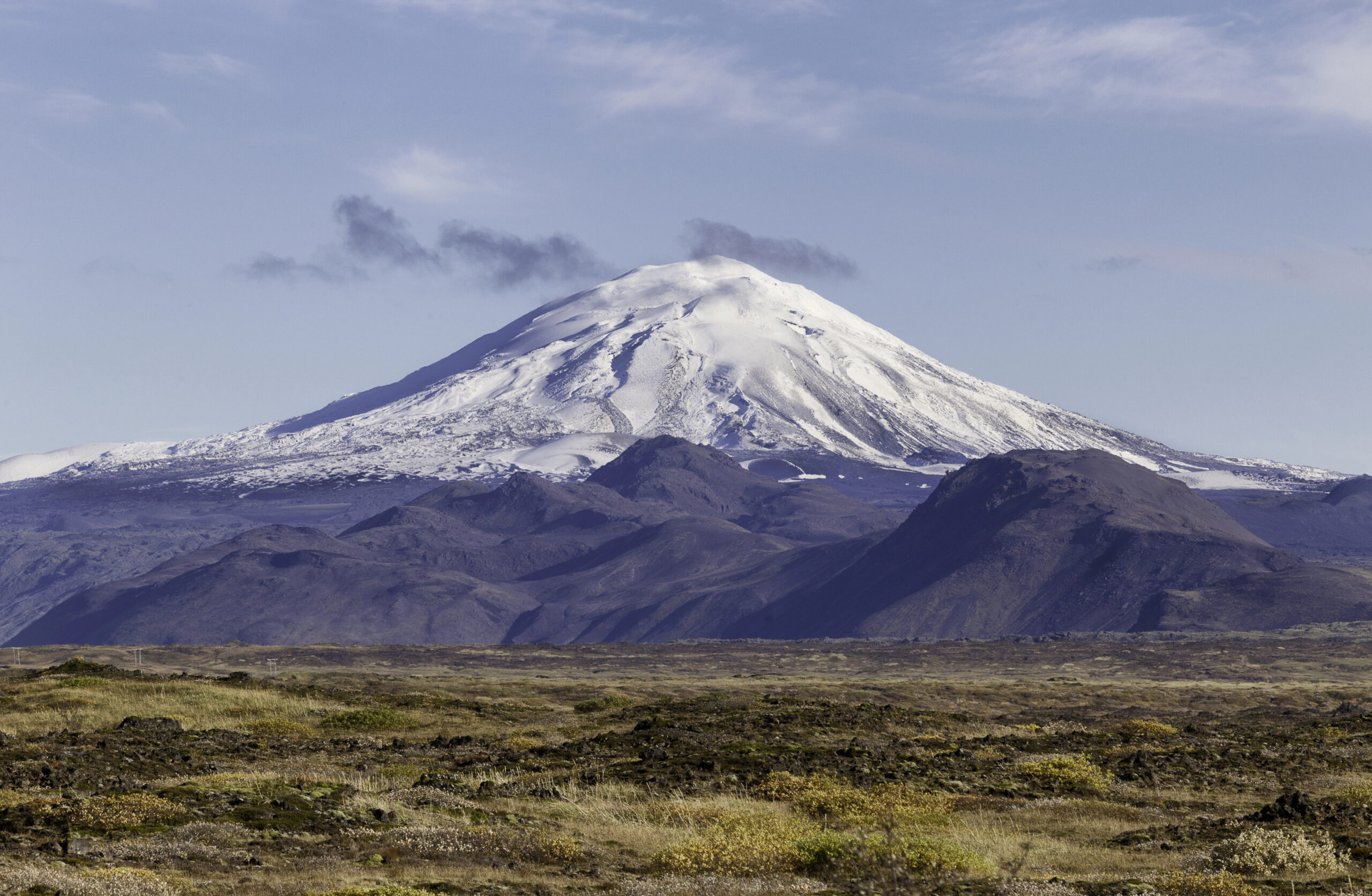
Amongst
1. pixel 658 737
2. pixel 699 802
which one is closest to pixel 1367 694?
pixel 658 737

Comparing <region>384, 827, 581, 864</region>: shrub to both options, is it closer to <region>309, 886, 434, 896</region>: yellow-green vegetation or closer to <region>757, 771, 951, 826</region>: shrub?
<region>309, 886, 434, 896</region>: yellow-green vegetation

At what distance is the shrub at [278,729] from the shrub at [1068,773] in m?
19.2

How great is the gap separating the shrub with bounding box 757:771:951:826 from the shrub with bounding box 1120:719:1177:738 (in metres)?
15.9

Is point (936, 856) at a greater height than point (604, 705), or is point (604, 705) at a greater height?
point (936, 856)

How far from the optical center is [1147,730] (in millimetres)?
42125

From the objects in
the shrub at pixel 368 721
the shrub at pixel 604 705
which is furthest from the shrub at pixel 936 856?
the shrub at pixel 604 705

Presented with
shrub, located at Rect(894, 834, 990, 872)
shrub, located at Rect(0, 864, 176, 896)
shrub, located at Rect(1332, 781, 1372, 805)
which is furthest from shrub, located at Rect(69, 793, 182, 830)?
shrub, located at Rect(1332, 781, 1372, 805)

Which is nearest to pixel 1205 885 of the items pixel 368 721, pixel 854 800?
pixel 854 800

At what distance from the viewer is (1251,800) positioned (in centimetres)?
2714

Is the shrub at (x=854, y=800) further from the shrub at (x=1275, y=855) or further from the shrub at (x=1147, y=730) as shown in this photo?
the shrub at (x=1147, y=730)

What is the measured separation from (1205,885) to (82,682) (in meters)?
39.1

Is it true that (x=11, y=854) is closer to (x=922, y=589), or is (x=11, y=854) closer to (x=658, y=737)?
(x=658, y=737)

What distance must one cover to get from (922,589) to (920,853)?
7278 inches

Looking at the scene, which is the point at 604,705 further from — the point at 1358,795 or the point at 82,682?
the point at 1358,795
